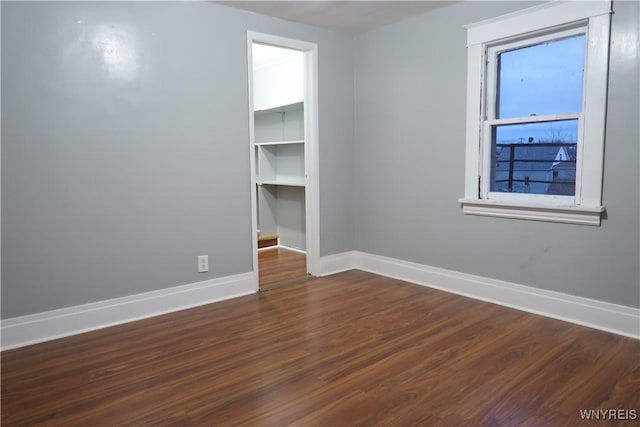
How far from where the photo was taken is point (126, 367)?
7.64 feet

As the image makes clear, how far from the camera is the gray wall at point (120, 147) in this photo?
258cm

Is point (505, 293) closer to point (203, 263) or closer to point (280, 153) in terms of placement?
point (203, 263)

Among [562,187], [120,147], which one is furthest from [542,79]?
[120,147]

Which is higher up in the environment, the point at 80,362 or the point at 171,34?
the point at 171,34

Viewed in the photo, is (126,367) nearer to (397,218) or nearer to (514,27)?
(397,218)

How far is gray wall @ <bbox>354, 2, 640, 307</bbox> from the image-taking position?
2.58 meters

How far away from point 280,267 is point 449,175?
1.99 meters

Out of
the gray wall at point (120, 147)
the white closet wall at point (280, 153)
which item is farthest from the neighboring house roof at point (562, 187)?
the white closet wall at point (280, 153)

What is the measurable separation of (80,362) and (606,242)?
326 cm

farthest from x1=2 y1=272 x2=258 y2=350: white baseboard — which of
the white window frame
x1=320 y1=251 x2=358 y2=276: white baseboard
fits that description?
the white window frame

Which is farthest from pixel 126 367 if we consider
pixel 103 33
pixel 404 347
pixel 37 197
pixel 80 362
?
pixel 103 33

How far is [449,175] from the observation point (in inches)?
138

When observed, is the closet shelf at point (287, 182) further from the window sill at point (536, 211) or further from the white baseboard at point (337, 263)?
the window sill at point (536, 211)

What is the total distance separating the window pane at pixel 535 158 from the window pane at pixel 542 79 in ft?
0.38
